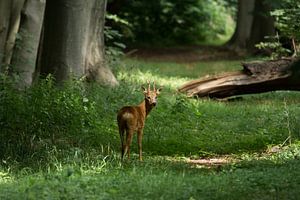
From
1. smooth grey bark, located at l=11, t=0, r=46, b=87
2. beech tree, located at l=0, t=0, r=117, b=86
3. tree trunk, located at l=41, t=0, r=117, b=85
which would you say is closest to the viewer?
beech tree, located at l=0, t=0, r=117, b=86

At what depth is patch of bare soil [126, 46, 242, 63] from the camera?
31295 mm

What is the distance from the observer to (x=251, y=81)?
16.5m

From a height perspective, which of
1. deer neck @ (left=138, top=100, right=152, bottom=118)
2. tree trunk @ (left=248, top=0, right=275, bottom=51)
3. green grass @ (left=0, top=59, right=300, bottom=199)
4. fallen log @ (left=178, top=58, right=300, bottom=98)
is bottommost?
green grass @ (left=0, top=59, right=300, bottom=199)

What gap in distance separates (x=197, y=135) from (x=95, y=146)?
77.6 inches

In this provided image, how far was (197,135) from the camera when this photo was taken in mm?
13156

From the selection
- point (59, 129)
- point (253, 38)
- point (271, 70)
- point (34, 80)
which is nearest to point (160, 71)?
point (253, 38)

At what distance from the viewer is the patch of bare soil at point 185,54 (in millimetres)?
31295

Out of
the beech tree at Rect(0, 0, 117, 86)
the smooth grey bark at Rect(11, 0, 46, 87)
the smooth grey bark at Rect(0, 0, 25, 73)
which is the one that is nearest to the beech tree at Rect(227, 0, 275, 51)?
the beech tree at Rect(0, 0, 117, 86)

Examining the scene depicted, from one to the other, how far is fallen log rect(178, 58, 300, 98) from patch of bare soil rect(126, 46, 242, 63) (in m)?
12.4

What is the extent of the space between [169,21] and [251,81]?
888 inches

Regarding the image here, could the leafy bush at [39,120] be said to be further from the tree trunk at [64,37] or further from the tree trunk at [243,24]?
the tree trunk at [243,24]

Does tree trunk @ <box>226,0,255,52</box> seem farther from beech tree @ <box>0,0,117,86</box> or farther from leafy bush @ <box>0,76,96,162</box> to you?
leafy bush @ <box>0,76,96,162</box>

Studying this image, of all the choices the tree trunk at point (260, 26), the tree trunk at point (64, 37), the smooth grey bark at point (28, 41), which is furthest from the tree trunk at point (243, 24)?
the smooth grey bark at point (28, 41)

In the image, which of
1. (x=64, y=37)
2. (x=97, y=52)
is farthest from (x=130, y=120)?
(x=97, y=52)
